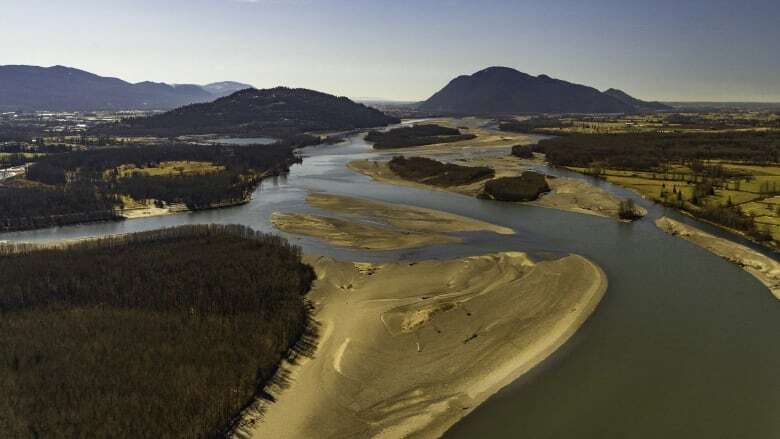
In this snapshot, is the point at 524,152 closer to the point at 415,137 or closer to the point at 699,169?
the point at 699,169

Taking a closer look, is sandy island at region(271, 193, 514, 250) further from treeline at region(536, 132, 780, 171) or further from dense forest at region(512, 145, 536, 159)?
dense forest at region(512, 145, 536, 159)

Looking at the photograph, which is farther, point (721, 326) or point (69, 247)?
point (69, 247)

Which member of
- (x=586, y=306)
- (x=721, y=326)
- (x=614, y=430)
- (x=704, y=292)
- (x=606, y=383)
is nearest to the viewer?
(x=614, y=430)

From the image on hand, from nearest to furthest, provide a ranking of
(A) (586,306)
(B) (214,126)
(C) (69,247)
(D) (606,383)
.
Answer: (D) (606,383) < (A) (586,306) < (C) (69,247) < (B) (214,126)

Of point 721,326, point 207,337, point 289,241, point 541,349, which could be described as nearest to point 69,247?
point 289,241

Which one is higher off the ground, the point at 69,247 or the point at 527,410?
the point at 69,247

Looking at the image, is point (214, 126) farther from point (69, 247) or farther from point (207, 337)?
point (207, 337)
